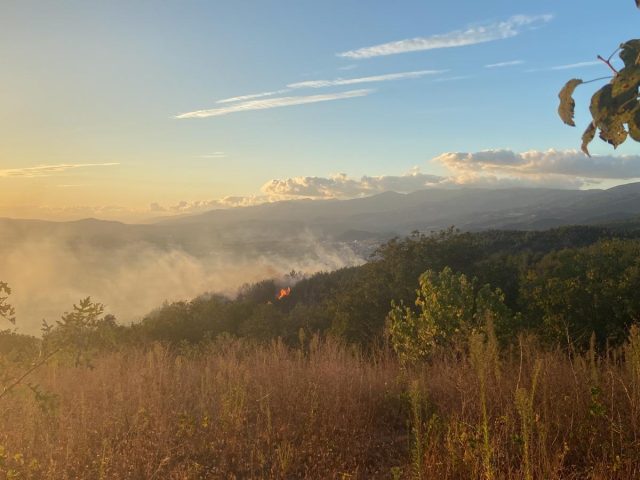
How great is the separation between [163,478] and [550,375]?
414 centimetres

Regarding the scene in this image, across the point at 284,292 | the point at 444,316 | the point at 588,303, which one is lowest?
the point at 284,292

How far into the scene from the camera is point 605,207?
161m

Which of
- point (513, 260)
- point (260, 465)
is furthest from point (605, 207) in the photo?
point (260, 465)

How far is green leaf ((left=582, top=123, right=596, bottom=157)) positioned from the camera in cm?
245

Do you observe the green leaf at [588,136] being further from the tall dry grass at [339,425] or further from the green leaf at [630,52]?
the tall dry grass at [339,425]

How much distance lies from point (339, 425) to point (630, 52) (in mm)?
4120

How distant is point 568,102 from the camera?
2.46 m

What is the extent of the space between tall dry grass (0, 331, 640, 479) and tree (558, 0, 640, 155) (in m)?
1.76

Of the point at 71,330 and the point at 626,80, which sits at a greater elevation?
the point at 626,80

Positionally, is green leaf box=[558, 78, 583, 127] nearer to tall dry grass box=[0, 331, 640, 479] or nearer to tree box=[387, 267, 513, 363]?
tall dry grass box=[0, 331, 640, 479]

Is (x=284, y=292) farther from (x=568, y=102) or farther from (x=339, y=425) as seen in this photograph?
(x=568, y=102)

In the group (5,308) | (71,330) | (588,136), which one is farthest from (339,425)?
(588,136)

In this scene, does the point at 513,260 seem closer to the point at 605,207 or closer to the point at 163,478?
the point at 163,478

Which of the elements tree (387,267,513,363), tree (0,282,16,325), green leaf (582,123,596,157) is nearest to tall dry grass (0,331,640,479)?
tree (0,282,16,325)
